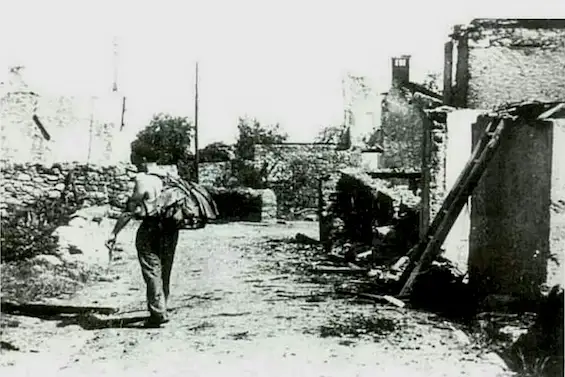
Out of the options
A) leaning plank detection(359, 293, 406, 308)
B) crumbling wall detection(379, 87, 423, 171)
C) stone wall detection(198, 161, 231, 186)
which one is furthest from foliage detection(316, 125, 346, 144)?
leaning plank detection(359, 293, 406, 308)

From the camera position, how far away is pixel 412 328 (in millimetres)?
4988

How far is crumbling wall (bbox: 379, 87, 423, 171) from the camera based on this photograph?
14.1 m

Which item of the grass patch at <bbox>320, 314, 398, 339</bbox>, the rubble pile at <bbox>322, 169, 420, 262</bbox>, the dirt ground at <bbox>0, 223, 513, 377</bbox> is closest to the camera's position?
the dirt ground at <bbox>0, 223, 513, 377</bbox>

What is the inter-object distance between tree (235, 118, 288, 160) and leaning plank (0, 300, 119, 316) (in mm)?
12377

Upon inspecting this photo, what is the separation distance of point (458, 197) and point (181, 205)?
2.33m

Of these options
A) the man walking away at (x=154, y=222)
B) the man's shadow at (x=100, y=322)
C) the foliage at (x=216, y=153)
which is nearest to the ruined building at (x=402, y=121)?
the foliage at (x=216, y=153)

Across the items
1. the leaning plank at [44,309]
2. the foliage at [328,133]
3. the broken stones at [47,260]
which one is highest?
the foliage at [328,133]

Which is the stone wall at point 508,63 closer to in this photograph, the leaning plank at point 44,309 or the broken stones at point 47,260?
the broken stones at point 47,260

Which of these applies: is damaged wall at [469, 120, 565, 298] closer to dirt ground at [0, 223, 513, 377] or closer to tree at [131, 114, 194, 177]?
dirt ground at [0, 223, 513, 377]

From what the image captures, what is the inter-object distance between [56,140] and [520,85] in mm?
5388

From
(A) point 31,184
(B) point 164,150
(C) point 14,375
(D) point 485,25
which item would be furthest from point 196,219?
(D) point 485,25

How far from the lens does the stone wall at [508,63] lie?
8.63 metres

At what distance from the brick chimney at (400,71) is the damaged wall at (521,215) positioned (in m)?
7.62

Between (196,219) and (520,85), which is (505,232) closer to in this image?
(196,219)
